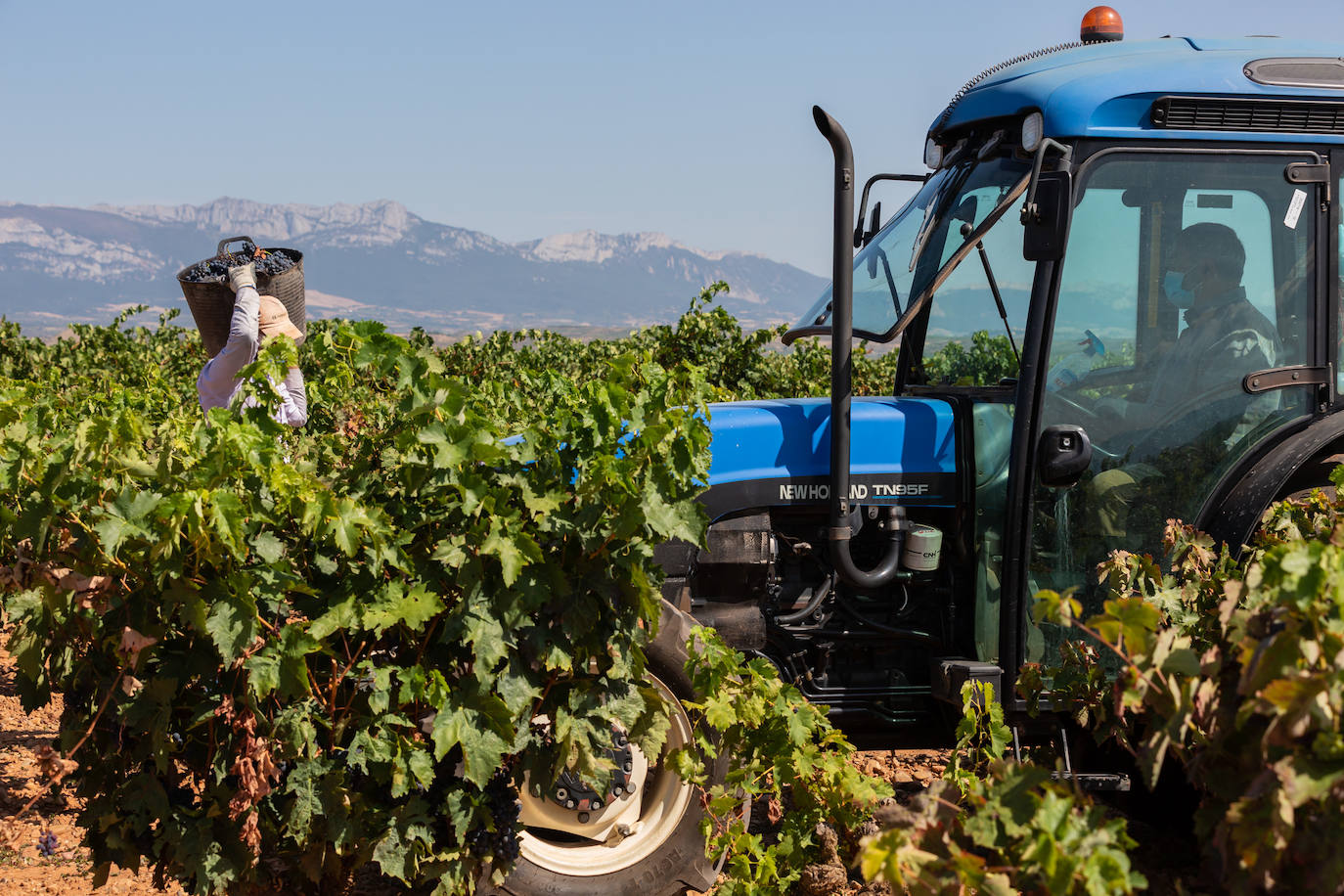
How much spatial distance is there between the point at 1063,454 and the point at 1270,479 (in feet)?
1.95

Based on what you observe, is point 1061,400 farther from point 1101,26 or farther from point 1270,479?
point 1101,26

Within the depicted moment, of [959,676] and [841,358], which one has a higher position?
[841,358]

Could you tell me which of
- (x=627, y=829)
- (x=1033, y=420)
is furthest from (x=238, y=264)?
(x=1033, y=420)

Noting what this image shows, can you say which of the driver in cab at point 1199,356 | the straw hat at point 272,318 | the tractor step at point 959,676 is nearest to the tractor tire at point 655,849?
the tractor step at point 959,676

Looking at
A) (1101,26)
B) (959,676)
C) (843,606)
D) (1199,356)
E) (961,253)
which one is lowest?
(959,676)

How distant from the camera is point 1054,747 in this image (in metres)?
3.58

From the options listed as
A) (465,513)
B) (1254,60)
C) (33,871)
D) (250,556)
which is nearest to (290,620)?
(250,556)

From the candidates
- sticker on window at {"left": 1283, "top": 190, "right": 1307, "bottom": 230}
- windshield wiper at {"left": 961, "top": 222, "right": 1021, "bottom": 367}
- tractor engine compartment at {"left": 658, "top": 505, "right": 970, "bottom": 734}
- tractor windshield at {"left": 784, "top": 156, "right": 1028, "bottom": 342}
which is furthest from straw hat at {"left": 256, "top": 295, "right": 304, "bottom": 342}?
sticker on window at {"left": 1283, "top": 190, "right": 1307, "bottom": 230}

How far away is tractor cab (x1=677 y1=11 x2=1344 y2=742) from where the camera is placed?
3430 millimetres

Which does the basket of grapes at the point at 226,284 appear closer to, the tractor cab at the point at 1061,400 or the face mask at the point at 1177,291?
the tractor cab at the point at 1061,400

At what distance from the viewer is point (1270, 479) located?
3.41m

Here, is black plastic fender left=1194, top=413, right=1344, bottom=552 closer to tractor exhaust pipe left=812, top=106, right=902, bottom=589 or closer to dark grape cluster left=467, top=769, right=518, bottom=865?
tractor exhaust pipe left=812, top=106, right=902, bottom=589

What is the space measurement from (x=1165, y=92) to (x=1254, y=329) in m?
0.77

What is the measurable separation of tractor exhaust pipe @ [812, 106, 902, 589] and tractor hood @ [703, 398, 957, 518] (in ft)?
0.75
